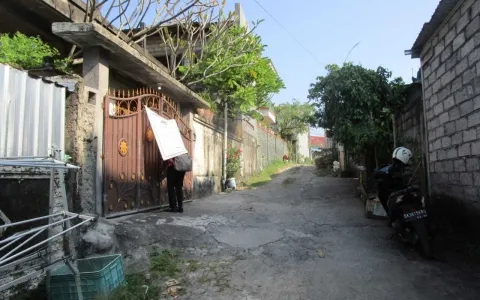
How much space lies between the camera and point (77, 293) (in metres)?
3.18

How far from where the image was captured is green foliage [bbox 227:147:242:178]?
11359mm

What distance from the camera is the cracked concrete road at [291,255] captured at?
3.61 metres

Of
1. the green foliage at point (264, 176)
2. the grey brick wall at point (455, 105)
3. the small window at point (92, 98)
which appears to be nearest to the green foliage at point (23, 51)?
the small window at point (92, 98)

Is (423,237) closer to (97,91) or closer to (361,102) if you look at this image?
(361,102)

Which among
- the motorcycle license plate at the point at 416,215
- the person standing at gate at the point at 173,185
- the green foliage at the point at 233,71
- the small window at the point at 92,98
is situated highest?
the green foliage at the point at 233,71

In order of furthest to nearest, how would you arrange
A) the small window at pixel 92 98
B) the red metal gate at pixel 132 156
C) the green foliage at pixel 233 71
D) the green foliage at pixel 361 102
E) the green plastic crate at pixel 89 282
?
the green foliage at pixel 233 71 < the green foliage at pixel 361 102 < the red metal gate at pixel 132 156 < the small window at pixel 92 98 < the green plastic crate at pixel 89 282

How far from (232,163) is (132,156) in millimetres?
5667

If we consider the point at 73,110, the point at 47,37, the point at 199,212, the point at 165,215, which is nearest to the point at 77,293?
the point at 73,110

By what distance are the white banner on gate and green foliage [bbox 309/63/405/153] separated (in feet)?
12.1

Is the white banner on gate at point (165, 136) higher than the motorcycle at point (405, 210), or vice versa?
the white banner on gate at point (165, 136)

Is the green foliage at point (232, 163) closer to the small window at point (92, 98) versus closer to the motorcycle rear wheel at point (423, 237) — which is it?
the small window at point (92, 98)

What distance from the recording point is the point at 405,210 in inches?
181

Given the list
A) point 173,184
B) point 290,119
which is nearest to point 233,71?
point 173,184

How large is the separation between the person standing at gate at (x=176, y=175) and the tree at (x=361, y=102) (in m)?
3.68
